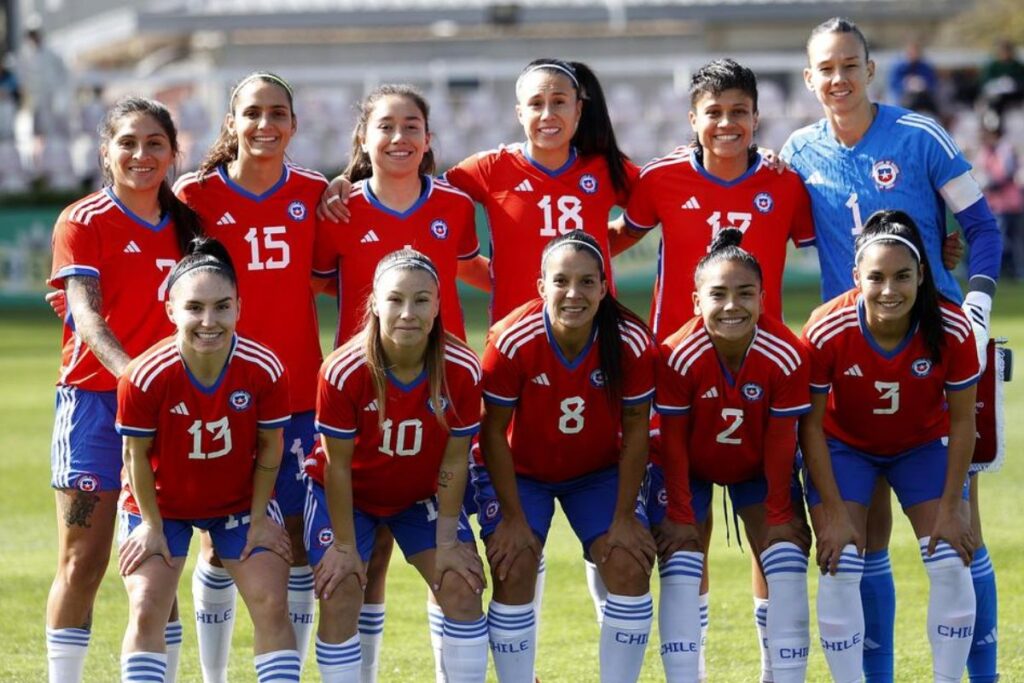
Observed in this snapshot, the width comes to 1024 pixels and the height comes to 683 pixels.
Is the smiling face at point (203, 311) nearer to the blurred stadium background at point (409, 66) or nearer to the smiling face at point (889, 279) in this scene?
the smiling face at point (889, 279)

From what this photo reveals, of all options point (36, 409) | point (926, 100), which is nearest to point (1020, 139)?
point (926, 100)

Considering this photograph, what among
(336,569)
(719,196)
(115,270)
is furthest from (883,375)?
(115,270)

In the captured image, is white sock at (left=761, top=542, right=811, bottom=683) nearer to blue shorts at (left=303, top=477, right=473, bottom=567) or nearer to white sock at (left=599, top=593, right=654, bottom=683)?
white sock at (left=599, top=593, right=654, bottom=683)

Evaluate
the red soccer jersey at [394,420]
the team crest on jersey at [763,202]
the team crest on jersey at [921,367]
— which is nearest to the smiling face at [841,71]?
the team crest on jersey at [763,202]

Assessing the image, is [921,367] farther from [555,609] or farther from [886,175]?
[555,609]

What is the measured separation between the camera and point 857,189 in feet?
19.7

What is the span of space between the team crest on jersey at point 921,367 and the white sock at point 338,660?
200 centimetres

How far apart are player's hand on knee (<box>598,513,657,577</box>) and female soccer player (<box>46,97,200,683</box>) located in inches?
Result: 62.6

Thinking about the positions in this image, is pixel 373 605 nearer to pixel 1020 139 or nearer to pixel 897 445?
pixel 897 445

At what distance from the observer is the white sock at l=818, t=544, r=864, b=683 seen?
5.37 m

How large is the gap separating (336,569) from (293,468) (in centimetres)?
53

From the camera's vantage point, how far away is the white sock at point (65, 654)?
5449 millimetres

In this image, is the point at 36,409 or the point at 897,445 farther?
the point at 36,409

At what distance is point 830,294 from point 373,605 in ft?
6.42
